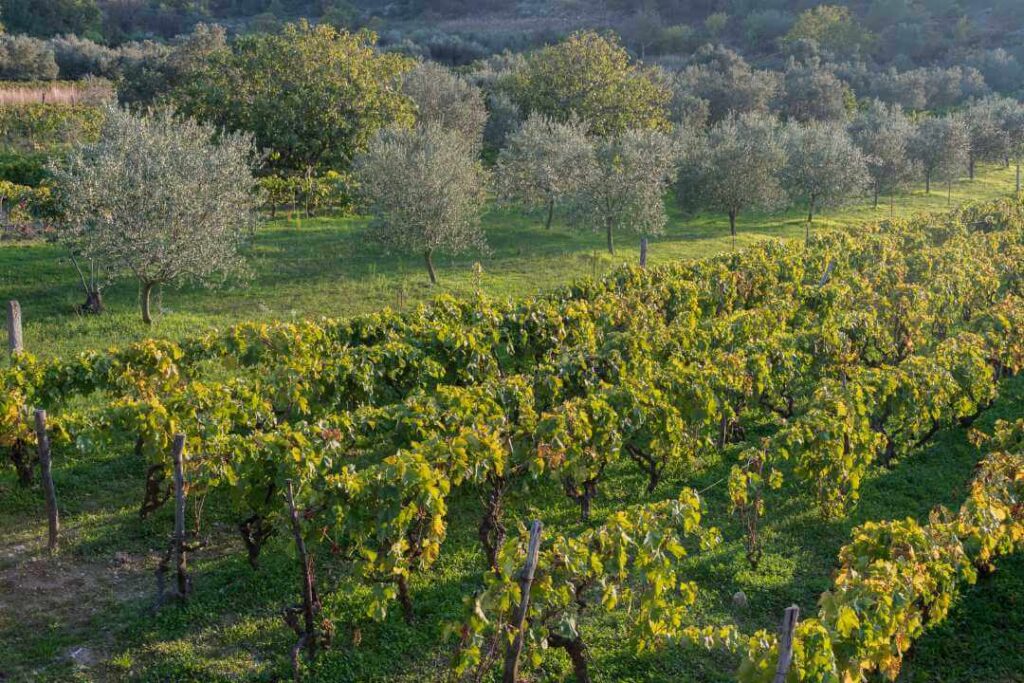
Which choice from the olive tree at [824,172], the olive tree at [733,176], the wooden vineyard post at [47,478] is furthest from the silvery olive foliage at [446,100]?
the wooden vineyard post at [47,478]

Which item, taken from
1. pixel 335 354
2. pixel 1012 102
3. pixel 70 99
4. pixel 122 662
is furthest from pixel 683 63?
pixel 122 662

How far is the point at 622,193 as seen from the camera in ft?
84.1

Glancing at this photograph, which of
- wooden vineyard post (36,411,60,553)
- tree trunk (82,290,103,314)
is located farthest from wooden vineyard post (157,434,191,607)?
tree trunk (82,290,103,314)

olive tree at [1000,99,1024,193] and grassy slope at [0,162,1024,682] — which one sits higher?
olive tree at [1000,99,1024,193]

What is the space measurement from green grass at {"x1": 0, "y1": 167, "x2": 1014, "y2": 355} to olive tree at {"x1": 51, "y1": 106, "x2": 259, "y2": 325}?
47.0 inches

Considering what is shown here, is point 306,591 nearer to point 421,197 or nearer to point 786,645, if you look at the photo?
point 786,645

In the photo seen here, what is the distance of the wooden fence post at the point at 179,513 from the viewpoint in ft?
26.7

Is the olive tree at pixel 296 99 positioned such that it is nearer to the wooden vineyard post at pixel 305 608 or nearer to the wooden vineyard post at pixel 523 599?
the wooden vineyard post at pixel 305 608

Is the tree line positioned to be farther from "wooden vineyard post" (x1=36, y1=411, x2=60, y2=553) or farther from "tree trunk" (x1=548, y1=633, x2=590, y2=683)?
"tree trunk" (x1=548, y1=633, x2=590, y2=683)

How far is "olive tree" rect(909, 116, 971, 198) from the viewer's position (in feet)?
131

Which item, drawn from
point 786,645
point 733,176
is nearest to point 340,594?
point 786,645

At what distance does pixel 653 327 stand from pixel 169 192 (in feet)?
32.6

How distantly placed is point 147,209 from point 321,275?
541 centimetres

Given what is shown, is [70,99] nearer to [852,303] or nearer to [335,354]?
[335,354]
